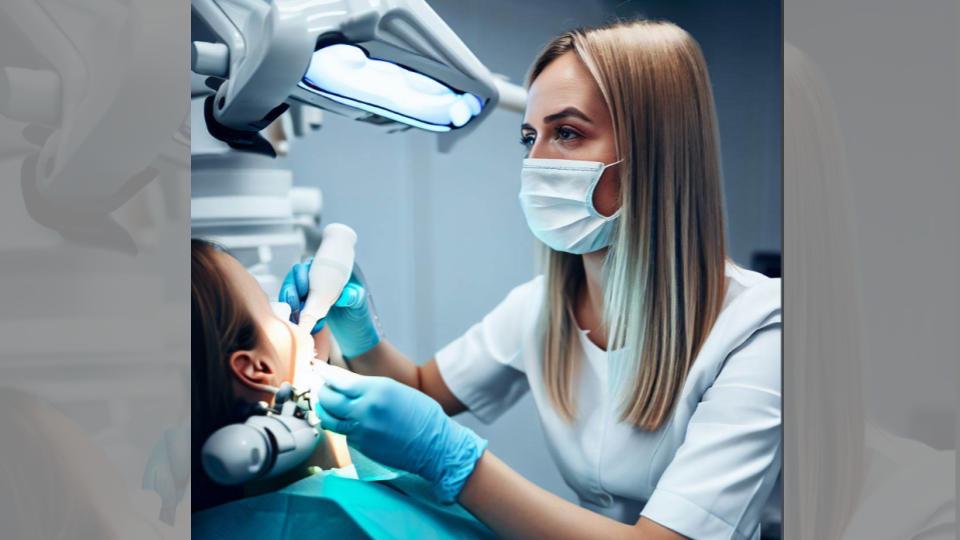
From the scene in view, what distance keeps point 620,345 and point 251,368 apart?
2.19ft

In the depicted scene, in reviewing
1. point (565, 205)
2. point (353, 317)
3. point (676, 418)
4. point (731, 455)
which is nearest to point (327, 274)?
point (353, 317)

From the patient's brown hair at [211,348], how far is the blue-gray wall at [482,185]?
23cm

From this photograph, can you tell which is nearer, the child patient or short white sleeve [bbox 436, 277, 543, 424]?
the child patient

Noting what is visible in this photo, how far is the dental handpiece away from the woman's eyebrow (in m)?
0.43

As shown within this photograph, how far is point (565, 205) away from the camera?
168cm

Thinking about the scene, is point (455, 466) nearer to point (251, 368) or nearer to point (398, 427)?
point (398, 427)

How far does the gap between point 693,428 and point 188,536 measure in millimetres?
930

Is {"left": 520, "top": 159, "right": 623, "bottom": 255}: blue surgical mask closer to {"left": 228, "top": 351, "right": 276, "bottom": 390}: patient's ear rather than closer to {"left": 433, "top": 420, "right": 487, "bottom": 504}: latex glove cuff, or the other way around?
{"left": 433, "top": 420, "right": 487, "bottom": 504}: latex glove cuff

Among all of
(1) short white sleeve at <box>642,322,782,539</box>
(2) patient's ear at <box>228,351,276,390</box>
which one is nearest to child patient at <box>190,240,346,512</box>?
(2) patient's ear at <box>228,351,276,390</box>

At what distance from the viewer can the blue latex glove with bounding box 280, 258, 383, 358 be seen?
1.67 m
